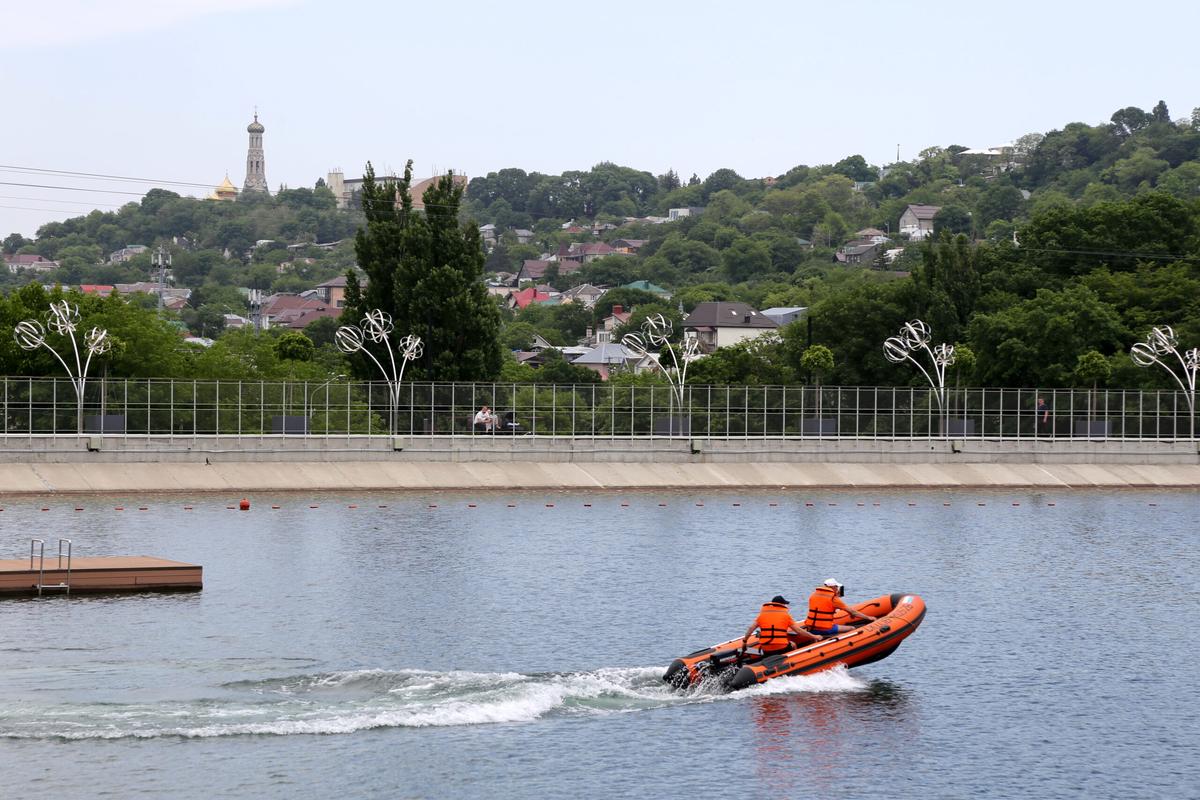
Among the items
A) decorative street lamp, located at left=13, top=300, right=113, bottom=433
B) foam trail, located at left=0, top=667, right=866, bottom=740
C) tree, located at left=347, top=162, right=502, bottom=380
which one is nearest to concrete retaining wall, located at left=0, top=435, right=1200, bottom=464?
decorative street lamp, located at left=13, top=300, right=113, bottom=433

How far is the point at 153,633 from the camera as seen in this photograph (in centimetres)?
4222

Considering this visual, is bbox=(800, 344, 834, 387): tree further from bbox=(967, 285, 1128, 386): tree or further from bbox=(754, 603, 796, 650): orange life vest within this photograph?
bbox=(754, 603, 796, 650): orange life vest

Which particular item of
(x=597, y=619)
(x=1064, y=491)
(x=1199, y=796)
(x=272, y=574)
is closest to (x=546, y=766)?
(x=1199, y=796)

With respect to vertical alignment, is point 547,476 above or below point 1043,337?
below

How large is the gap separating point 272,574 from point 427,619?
945 centimetres

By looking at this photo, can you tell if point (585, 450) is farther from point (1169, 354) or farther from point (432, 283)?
point (1169, 354)

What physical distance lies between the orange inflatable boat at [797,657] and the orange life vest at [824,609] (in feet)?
1.22

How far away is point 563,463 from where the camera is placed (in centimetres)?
8831

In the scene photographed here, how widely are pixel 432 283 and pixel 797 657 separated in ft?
214

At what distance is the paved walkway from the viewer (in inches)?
3068

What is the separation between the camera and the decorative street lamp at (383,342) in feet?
287

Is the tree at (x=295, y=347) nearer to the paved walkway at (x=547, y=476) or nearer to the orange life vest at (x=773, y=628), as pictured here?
the paved walkway at (x=547, y=476)

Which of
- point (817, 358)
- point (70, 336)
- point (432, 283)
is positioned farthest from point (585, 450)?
point (70, 336)

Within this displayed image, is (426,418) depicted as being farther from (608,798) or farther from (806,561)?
(608,798)
